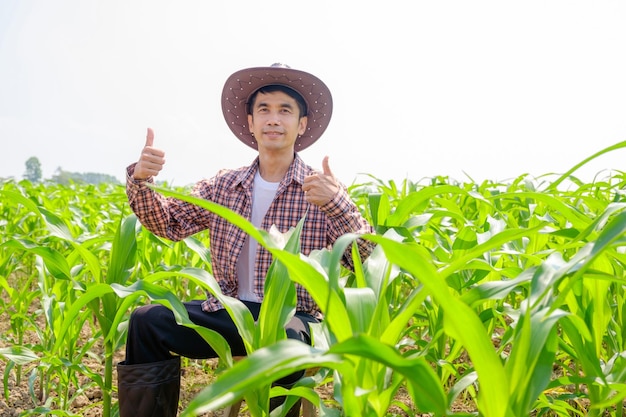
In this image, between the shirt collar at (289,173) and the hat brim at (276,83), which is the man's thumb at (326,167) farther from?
the hat brim at (276,83)

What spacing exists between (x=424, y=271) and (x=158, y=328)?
105cm

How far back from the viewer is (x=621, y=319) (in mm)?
1483

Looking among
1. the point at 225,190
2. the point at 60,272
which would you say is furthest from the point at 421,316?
the point at 60,272

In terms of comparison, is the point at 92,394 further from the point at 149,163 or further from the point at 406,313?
the point at 406,313

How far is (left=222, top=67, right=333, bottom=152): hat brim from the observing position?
2.06 m

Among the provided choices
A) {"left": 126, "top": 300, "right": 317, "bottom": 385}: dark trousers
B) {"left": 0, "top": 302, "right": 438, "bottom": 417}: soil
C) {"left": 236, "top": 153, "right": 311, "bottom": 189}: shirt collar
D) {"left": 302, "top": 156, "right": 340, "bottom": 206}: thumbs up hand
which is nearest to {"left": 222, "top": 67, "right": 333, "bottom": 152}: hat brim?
{"left": 236, "top": 153, "right": 311, "bottom": 189}: shirt collar

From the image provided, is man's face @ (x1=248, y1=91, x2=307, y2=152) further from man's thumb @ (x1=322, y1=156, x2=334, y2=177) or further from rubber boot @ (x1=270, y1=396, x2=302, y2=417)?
rubber boot @ (x1=270, y1=396, x2=302, y2=417)

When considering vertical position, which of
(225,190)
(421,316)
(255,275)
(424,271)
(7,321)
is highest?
(225,190)

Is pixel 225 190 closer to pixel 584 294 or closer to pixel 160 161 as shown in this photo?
pixel 160 161

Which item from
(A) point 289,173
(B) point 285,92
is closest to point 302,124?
(B) point 285,92

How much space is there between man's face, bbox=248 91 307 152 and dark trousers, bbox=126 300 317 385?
0.62 metres

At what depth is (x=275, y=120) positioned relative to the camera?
75.6 inches

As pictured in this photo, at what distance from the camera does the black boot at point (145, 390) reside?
154 cm

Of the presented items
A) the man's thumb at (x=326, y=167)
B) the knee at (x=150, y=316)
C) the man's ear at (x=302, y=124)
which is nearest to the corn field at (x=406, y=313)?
the knee at (x=150, y=316)
